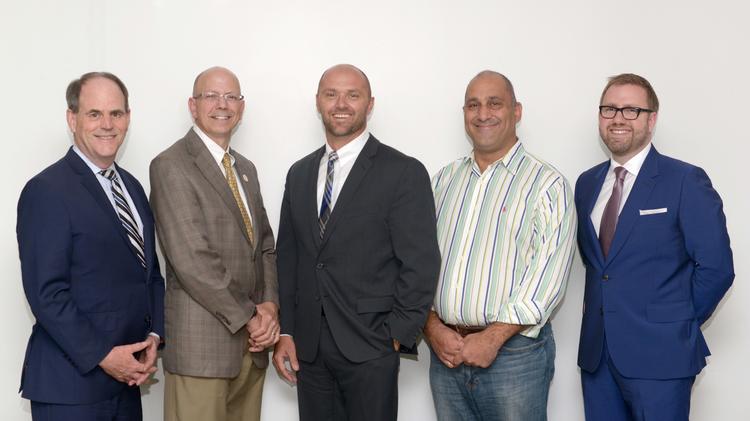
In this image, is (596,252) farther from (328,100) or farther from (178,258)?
(178,258)

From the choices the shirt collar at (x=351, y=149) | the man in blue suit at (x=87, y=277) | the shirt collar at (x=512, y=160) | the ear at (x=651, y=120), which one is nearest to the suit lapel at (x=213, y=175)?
the man in blue suit at (x=87, y=277)

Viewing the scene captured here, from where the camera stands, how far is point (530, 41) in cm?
367

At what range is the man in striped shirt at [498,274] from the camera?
291 centimetres

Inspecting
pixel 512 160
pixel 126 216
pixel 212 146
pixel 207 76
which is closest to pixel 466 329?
pixel 512 160

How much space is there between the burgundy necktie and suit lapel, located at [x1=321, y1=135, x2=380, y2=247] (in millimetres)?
1068

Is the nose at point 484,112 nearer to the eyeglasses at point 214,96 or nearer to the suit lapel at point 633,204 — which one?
the suit lapel at point 633,204

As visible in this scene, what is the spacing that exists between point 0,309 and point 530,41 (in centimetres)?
305

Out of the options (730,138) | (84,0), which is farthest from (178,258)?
(730,138)

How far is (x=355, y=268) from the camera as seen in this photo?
9.70ft

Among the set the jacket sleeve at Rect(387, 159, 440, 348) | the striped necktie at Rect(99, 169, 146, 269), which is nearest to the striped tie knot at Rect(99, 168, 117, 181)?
the striped necktie at Rect(99, 169, 146, 269)

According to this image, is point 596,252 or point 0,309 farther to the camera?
point 0,309

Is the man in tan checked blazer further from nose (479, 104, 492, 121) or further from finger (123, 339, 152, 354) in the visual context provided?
nose (479, 104, 492, 121)

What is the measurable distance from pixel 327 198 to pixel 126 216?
0.85 m

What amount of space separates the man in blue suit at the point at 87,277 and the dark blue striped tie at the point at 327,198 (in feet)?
2.46
